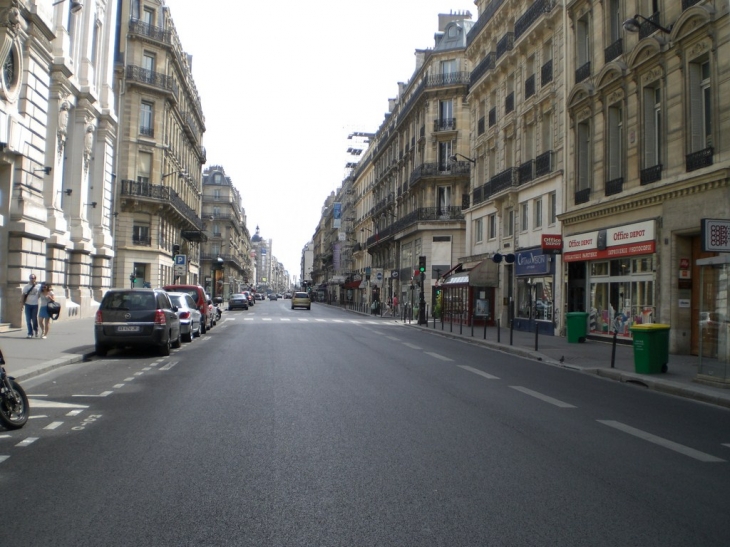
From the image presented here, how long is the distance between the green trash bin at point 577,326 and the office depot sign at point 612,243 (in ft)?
7.00

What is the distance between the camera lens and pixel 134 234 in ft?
147

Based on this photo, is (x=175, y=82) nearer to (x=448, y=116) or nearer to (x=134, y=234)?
(x=134, y=234)

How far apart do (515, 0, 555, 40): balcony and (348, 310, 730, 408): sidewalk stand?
13.6m

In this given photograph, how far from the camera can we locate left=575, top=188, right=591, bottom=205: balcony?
931 inches

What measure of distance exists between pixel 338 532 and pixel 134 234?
43.7 meters

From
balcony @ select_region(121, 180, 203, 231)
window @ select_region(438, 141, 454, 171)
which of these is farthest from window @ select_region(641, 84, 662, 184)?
balcony @ select_region(121, 180, 203, 231)

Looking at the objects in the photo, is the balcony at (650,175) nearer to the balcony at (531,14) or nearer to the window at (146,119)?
the balcony at (531,14)

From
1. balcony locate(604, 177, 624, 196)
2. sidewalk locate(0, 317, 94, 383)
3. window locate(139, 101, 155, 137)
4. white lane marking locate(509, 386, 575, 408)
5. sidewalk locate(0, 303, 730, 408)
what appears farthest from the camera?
window locate(139, 101, 155, 137)

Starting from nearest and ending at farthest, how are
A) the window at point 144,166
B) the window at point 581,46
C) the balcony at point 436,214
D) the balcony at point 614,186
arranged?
the balcony at point 614,186, the window at point 581,46, the window at point 144,166, the balcony at point 436,214

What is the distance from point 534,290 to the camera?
94.4 ft

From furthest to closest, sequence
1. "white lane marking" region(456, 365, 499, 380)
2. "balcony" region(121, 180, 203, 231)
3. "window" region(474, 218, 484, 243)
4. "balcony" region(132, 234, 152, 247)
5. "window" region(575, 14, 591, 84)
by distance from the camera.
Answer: "balcony" region(132, 234, 152, 247) < "balcony" region(121, 180, 203, 231) < "window" region(474, 218, 484, 243) < "window" region(575, 14, 591, 84) < "white lane marking" region(456, 365, 499, 380)

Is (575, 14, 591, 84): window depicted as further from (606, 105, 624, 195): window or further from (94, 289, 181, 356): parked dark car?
(94, 289, 181, 356): parked dark car

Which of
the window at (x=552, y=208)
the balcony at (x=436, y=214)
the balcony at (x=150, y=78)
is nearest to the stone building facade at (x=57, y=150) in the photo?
the balcony at (x=150, y=78)

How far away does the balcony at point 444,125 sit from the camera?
159ft
